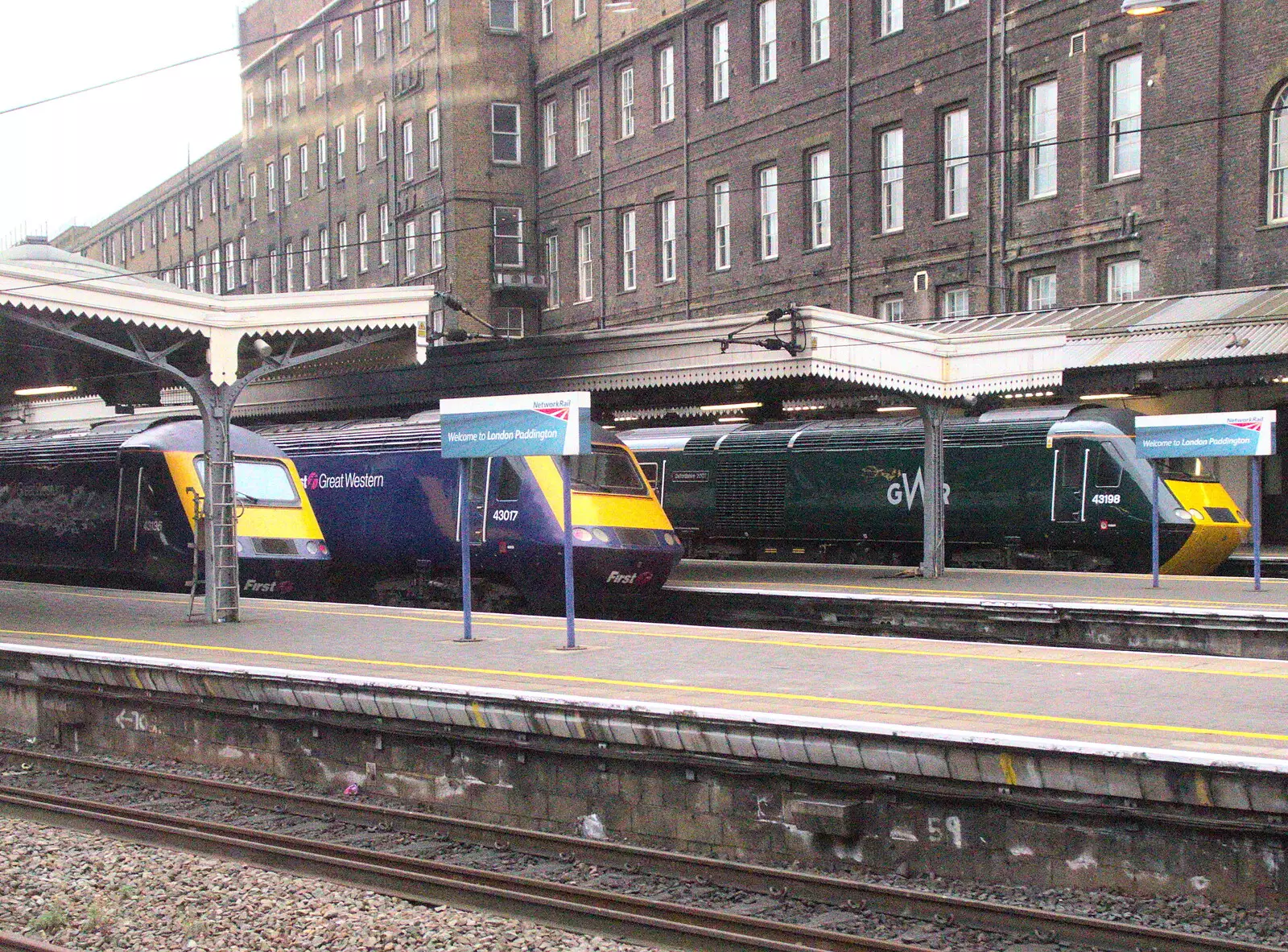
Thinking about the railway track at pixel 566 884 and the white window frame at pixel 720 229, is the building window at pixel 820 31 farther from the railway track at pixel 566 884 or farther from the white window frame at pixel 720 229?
the railway track at pixel 566 884

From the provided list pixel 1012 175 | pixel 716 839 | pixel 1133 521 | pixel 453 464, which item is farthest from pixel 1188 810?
pixel 1012 175

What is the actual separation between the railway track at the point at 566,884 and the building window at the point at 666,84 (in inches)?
1266

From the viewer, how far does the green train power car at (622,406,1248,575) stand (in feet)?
79.1

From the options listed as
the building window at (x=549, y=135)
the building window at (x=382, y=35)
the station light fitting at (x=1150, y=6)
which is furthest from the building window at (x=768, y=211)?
the station light fitting at (x=1150, y=6)

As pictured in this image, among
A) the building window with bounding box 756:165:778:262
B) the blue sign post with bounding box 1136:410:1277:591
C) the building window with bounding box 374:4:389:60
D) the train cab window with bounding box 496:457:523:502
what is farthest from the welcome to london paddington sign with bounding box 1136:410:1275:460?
the building window with bounding box 374:4:389:60

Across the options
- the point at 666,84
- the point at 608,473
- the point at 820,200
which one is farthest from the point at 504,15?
the point at 608,473

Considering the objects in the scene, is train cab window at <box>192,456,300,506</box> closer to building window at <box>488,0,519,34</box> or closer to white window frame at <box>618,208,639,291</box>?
white window frame at <box>618,208,639,291</box>

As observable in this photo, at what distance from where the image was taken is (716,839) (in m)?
9.58

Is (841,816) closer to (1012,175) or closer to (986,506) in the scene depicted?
(986,506)

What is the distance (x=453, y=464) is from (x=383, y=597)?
3089mm

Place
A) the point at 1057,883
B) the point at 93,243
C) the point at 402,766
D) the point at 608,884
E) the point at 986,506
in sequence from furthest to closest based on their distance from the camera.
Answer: the point at 93,243, the point at 986,506, the point at 402,766, the point at 608,884, the point at 1057,883

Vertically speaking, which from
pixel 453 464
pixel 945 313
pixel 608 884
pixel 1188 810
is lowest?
pixel 608 884

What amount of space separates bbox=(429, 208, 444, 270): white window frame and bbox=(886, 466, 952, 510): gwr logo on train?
929 inches

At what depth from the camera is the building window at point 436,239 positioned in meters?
46.8
